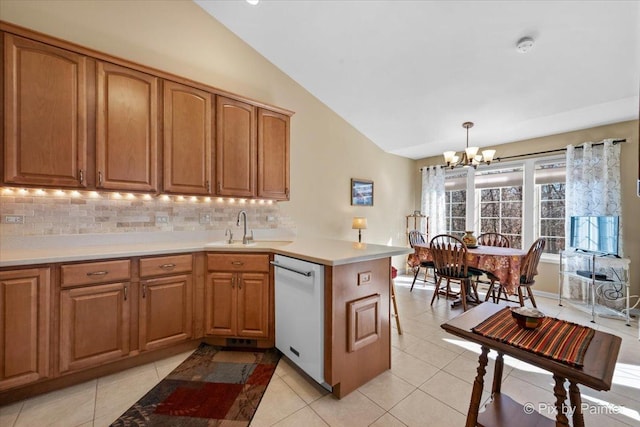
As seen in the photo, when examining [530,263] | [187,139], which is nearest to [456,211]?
[530,263]

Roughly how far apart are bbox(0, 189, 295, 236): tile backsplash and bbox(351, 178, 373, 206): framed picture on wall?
180 centimetres

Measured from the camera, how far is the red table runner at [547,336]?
1.00 m

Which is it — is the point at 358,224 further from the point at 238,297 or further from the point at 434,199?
the point at 238,297

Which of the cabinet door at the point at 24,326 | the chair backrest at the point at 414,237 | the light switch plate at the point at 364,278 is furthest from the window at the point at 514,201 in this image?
the cabinet door at the point at 24,326

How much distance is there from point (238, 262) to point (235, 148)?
1195mm

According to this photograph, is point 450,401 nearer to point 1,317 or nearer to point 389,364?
point 389,364

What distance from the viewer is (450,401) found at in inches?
67.1

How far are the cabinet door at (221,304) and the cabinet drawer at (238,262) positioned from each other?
7 centimetres

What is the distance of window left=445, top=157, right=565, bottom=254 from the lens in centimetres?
401

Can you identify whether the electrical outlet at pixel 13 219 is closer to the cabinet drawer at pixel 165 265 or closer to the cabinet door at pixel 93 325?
the cabinet door at pixel 93 325

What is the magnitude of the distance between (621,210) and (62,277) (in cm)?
583

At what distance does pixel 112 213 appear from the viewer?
2.38 m

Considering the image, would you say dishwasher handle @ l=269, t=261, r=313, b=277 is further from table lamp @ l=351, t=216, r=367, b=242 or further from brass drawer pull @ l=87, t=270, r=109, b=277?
table lamp @ l=351, t=216, r=367, b=242

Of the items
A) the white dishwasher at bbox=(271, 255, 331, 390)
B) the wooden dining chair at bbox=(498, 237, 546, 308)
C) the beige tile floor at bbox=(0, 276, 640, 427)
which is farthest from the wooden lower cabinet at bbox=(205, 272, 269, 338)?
the wooden dining chair at bbox=(498, 237, 546, 308)
